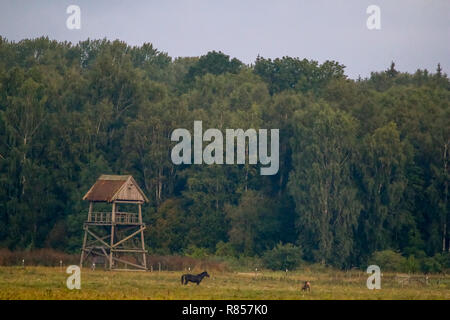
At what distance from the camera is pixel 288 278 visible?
207ft

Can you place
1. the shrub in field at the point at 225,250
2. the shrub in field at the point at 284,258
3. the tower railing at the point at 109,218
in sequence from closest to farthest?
the tower railing at the point at 109,218, the shrub in field at the point at 284,258, the shrub in field at the point at 225,250

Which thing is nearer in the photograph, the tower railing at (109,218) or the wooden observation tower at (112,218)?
the wooden observation tower at (112,218)

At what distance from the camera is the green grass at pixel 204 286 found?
146 ft

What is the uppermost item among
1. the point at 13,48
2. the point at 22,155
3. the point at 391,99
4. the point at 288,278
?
the point at 13,48

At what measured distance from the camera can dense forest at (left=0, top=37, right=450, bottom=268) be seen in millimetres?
79750

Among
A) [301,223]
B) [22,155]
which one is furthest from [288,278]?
[22,155]

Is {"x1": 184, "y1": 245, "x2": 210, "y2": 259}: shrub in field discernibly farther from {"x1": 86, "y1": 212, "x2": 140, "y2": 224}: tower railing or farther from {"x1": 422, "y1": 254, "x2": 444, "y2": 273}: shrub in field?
{"x1": 422, "y1": 254, "x2": 444, "y2": 273}: shrub in field

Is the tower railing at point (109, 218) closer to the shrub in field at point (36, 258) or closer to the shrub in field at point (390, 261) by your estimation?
the shrub in field at point (36, 258)
